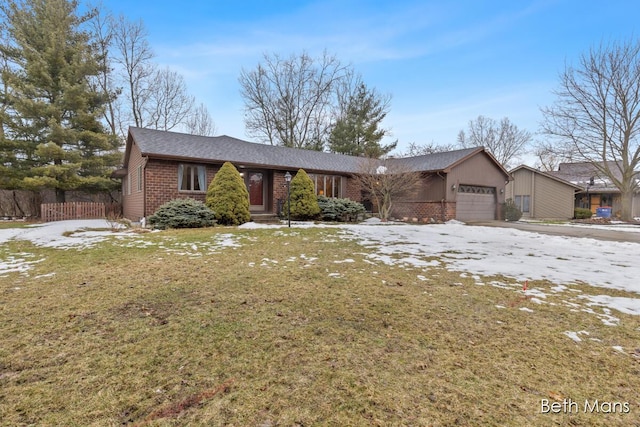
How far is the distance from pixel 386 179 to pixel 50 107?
16.5m

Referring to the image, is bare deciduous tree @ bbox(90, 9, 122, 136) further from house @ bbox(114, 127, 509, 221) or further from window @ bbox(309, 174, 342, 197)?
window @ bbox(309, 174, 342, 197)

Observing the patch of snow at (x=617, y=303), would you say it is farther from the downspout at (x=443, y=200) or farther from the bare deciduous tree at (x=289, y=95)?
the bare deciduous tree at (x=289, y=95)

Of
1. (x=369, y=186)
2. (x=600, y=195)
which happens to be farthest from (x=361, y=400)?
(x=600, y=195)

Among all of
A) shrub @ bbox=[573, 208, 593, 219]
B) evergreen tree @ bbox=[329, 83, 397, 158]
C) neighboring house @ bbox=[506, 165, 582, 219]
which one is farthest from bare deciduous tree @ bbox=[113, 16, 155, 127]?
shrub @ bbox=[573, 208, 593, 219]

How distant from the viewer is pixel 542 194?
2128 centimetres

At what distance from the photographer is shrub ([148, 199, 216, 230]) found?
989cm

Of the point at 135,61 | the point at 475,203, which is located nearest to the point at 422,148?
Answer: the point at 475,203

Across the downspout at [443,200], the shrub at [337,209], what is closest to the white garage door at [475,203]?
the downspout at [443,200]

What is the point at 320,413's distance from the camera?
1.64m

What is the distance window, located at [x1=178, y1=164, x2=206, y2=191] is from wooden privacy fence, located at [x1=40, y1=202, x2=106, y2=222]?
6.12 meters

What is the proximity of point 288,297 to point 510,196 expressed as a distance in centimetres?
2376

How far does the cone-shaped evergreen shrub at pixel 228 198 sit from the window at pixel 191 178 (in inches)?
68.3

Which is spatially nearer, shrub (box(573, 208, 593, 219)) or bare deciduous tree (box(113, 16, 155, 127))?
shrub (box(573, 208, 593, 219))

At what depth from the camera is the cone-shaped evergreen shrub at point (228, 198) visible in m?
10.9
